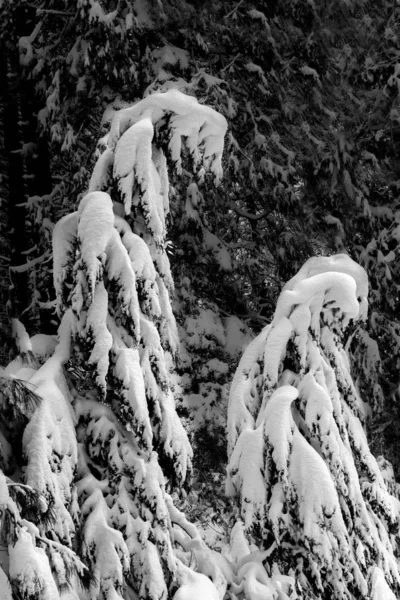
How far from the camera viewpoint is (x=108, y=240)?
400cm

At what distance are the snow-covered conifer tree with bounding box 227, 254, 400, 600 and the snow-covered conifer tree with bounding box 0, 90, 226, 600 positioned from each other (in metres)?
0.66

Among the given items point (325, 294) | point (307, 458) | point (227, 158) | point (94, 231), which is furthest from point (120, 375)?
point (227, 158)

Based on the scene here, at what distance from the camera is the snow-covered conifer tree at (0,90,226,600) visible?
12.3ft

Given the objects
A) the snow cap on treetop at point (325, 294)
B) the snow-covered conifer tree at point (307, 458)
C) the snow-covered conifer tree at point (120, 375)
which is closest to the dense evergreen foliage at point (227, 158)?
the snow-covered conifer tree at point (307, 458)

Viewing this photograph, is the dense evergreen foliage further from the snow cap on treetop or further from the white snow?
the white snow

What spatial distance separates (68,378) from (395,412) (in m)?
9.58

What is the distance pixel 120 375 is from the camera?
392 cm

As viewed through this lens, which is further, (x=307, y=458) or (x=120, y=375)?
(x=307, y=458)

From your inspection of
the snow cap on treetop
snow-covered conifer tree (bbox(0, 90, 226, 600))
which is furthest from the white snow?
the snow cap on treetop

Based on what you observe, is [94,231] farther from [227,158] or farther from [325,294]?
[227,158]

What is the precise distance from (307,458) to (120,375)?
4.55 ft

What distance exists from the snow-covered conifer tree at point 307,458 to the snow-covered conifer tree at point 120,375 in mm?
656

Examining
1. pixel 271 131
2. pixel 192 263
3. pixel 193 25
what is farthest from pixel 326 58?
pixel 192 263

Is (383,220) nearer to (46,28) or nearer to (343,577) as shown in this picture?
(46,28)
